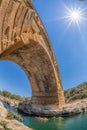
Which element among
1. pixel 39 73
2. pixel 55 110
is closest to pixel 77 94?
pixel 39 73

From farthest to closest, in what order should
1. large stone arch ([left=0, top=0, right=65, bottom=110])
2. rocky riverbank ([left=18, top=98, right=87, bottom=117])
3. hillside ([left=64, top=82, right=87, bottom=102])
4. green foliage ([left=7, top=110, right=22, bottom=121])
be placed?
hillside ([left=64, top=82, right=87, bottom=102]), rocky riverbank ([left=18, top=98, right=87, bottom=117]), large stone arch ([left=0, top=0, right=65, bottom=110]), green foliage ([left=7, top=110, right=22, bottom=121])

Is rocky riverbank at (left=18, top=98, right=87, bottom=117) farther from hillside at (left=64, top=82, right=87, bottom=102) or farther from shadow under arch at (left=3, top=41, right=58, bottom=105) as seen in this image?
hillside at (left=64, top=82, right=87, bottom=102)

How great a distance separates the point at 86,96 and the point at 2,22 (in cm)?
1148

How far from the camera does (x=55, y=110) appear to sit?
16.3 m

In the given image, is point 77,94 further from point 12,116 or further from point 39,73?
point 12,116

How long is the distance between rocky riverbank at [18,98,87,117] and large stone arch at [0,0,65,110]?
105 cm

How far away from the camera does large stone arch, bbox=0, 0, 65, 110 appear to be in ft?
34.1

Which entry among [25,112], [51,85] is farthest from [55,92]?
[25,112]

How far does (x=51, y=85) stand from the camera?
57.9 feet

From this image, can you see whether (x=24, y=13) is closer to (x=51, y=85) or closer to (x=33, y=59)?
(x=33, y=59)

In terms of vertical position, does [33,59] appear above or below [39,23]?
below

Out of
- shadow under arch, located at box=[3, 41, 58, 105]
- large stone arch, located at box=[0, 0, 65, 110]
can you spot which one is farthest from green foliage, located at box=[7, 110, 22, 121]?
shadow under arch, located at box=[3, 41, 58, 105]

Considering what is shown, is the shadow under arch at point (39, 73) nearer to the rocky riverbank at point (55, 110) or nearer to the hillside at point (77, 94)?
the rocky riverbank at point (55, 110)

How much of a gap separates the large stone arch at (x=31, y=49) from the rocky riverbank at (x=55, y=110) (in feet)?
3.43
